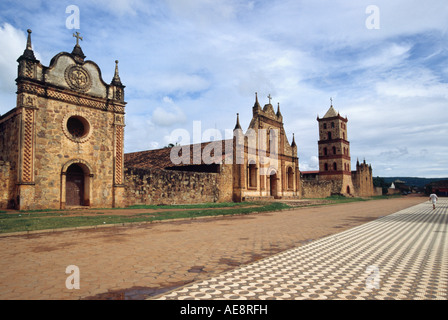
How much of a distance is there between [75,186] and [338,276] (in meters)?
16.0

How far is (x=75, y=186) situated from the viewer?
16.9 meters

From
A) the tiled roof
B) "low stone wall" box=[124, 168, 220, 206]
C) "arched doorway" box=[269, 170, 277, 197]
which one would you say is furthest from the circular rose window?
"arched doorway" box=[269, 170, 277, 197]

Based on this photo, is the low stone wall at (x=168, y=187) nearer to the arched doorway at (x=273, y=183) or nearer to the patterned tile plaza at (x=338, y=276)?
the arched doorway at (x=273, y=183)

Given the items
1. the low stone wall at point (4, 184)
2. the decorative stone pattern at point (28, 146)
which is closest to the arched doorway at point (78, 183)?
the decorative stone pattern at point (28, 146)

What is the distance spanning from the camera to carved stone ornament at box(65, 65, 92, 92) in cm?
1648

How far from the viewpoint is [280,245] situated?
7098mm

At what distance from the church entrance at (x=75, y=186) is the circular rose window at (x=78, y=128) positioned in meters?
1.65

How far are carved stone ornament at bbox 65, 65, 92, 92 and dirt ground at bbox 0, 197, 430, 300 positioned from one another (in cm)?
1075

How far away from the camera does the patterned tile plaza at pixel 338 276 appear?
11.9 feet

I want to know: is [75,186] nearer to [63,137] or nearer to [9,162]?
[63,137]

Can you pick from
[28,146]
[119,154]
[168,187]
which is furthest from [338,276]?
[168,187]

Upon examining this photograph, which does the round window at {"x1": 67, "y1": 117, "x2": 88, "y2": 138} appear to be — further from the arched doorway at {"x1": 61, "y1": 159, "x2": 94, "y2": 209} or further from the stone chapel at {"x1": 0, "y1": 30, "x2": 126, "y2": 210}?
the arched doorway at {"x1": 61, "y1": 159, "x2": 94, "y2": 209}
